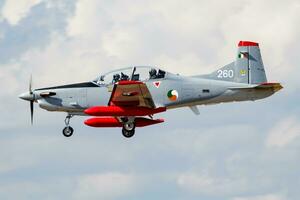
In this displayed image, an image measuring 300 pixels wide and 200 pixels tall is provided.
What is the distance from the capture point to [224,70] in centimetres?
3256

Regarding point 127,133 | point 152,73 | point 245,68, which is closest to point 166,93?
point 152,73

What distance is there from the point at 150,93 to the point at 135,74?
39.5 inches

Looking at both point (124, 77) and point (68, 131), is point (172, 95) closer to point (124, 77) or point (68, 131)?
point (124, 77)

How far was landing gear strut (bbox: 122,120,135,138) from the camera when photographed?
1228 inches

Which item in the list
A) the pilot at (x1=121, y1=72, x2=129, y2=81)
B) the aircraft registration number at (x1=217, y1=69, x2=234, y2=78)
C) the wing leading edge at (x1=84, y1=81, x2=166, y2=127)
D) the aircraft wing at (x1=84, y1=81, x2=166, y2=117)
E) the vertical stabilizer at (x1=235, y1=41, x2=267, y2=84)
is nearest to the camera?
the wing leading edge at (x1=84, y1=81, x2=166, y2=127)

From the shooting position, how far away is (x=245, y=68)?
32.2 meters

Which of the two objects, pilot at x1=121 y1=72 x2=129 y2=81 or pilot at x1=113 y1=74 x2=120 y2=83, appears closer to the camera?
pilot at x1=121 y1=72 x2=129 y2=81

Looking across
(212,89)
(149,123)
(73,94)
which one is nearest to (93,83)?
(73,94)

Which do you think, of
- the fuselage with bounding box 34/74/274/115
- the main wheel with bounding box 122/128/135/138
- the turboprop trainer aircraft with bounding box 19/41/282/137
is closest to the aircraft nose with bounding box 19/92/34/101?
the turboprop trainer aircraft with bounding box 19/41/282/137

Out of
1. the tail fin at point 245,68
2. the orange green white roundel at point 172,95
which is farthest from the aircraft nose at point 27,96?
the tail fin at point 245,68

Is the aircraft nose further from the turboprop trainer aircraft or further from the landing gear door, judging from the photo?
the landing gear door

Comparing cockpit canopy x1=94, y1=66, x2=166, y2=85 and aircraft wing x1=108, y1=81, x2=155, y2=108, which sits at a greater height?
cockpit canopy x1=94, y1=66, x2=166, y2=85

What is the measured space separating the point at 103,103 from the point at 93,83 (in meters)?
1.01

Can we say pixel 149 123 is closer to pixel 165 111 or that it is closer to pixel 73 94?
pixel 165 111
